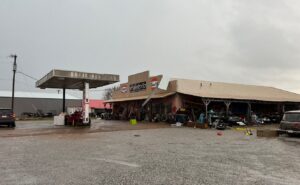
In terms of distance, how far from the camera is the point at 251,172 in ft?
26.0

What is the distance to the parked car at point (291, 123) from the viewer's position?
57.7 ft

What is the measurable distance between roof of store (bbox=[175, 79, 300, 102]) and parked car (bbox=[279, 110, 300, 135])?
33.1 ft

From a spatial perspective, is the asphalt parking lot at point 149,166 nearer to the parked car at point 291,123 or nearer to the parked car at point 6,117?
the parked car at point 291,123

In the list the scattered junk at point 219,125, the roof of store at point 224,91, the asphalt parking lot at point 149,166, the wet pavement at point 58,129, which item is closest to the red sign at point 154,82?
the roof of store at point 224,91

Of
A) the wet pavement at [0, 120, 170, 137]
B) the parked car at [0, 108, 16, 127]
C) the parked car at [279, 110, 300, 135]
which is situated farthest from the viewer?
the parked car at [0, 108, 16, 127]

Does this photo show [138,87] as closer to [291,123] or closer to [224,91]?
[224,91]

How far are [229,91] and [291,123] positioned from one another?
1727cm

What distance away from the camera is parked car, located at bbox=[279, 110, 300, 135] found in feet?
57.7

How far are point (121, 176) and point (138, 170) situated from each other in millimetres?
808

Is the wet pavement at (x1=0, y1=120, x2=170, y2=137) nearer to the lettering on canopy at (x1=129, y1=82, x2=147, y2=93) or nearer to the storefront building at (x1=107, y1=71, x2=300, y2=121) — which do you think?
the storefront building at (x1=107, y1=71, x2=300, y2=121)

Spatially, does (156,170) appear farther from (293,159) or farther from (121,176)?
(293,159)

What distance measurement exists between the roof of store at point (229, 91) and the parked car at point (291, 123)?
33.1ft

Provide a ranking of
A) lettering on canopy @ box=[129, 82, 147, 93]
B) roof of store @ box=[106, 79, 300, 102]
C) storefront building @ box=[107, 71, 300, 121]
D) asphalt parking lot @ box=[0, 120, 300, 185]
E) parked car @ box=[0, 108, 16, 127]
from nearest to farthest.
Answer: asphalt parking lot @ box=[0, 120, 300, 185]
parked car @ box=[0, 108, 16, 127]
roof of store @ box=[106, 79, 300, 102]
storefront building @ box=[107, 71, 300, 121]
lettering on canopy @ box=[129, 82, 147, 93]

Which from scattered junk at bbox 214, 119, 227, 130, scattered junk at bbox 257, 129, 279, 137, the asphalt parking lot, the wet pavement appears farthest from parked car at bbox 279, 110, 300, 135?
the wet pavement
